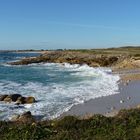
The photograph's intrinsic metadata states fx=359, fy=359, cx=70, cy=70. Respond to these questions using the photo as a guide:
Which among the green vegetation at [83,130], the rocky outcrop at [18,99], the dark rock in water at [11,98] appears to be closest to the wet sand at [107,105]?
the rocky outcrop at [18,99]

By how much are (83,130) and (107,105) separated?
10.2m

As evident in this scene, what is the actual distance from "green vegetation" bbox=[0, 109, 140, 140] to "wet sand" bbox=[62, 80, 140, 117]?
6.16 metres

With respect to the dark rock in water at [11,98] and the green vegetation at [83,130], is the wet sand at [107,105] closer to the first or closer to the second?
the dark rock in water at [11,98]

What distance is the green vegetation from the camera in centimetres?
873

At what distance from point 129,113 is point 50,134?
9.41 feet

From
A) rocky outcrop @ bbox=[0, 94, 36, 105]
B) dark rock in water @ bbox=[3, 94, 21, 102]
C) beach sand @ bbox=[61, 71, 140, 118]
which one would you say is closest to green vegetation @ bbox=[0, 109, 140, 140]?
beach sand @ bbox=[61, 71, 140, 118]

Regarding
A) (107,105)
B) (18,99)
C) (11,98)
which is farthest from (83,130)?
(11,98)

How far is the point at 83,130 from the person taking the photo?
9.48 m

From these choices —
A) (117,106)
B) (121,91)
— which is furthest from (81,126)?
(121,91)

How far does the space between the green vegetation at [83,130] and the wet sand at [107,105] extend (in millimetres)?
6158

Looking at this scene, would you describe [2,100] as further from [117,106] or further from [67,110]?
[117,106]

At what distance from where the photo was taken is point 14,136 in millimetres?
8844

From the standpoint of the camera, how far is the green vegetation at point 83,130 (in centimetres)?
873

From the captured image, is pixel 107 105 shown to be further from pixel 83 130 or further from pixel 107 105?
pixel 83 130
